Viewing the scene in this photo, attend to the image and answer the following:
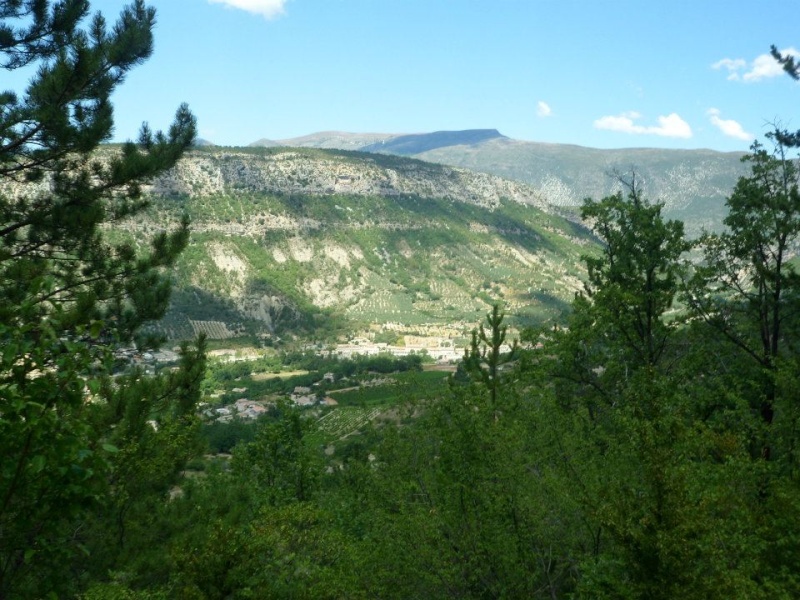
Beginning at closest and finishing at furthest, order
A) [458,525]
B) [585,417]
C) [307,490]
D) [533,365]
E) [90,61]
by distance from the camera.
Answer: [90,61], [458,525], [585,417], [533,365], [307,490]

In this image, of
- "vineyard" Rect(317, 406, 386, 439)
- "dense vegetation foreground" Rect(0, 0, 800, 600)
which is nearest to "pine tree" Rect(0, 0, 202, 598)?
"dense vegetation foreground" Rect(0, 0, 800, 600)

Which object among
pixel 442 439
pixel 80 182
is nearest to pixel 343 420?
pixel 442 439

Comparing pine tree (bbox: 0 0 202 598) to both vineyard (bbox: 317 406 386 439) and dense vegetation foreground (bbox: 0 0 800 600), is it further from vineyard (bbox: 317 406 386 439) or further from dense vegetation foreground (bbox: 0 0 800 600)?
vineyard (bbox: 317 406 386 439)

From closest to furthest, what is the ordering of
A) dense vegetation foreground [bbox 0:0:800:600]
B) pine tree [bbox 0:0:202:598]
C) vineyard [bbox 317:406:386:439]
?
1. dense vegetation foreground [bbox 0:0:800:600]
2. pine tree [bbox 0:0:202:598]
3. vineyard [bbox 317:406:386:439]

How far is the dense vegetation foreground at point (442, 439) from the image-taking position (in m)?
8.34

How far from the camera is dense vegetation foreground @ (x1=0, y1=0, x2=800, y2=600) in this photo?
8.34m

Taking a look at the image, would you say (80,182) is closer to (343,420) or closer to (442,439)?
(442,439)

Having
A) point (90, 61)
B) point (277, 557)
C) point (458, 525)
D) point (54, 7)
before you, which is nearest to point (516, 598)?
point (458, 525)

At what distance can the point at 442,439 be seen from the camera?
15328 millimetres

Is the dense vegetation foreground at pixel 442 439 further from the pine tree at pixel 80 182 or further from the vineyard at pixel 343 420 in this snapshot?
the vineyard at pixel 343 420

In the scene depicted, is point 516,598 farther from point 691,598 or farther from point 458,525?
point 691,598

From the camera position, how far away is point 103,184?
13.1 meters

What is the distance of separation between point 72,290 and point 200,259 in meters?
168

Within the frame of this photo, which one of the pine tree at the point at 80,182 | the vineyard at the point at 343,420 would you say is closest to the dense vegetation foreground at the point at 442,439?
the pine tree at the point at 80,182
